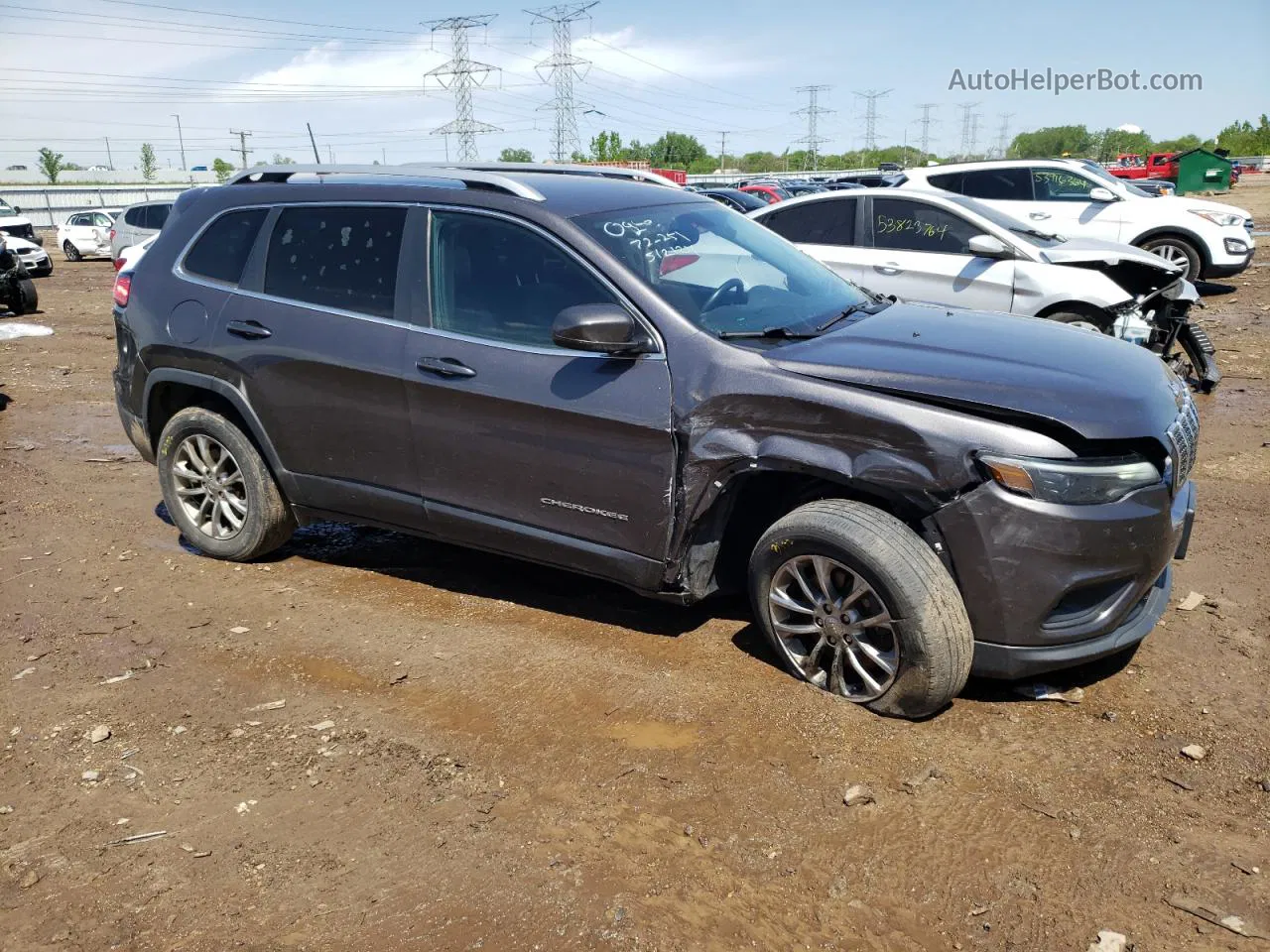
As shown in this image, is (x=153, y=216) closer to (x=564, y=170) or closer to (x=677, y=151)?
(x=564, y=170)

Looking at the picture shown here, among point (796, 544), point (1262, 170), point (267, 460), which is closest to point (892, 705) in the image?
point (796, 544)

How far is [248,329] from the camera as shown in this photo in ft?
15.7

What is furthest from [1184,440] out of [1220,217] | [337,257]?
[1220,217]

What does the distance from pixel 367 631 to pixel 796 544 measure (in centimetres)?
204

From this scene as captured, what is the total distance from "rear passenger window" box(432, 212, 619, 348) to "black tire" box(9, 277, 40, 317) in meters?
13.5

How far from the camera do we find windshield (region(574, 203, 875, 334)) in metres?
3.97

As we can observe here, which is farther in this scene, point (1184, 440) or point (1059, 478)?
point (1184, 440)

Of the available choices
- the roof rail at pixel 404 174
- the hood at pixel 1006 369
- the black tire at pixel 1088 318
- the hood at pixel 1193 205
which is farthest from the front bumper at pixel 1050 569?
the hood at pixel 1193 205

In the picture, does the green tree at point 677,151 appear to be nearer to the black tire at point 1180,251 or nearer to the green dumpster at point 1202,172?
the green dumpster at point 1202,172

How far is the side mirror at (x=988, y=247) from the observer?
821 centimetres

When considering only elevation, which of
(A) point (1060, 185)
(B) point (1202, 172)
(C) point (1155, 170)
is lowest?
(A) point (1060, 185)

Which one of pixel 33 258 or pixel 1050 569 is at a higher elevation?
pixel 33 258

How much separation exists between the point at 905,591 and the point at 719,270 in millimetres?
1618

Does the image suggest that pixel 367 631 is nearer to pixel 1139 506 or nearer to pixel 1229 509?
pixel 1139 506
